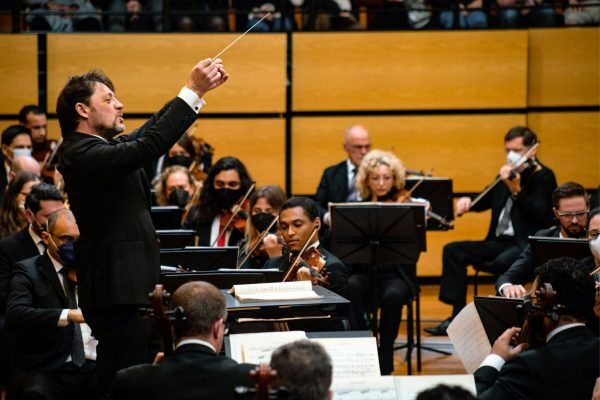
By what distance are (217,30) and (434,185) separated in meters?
2.80

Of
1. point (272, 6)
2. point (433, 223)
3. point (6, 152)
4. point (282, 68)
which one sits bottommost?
point (433, 223)

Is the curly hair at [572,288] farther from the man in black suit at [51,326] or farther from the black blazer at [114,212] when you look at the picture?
the man in black suit at [51,326]

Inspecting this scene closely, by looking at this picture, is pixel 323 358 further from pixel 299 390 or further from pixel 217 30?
pixel 217 30

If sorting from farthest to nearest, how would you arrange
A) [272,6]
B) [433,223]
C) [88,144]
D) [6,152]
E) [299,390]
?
[272,6], [6,152], [433,223], [88,144], [299,390]

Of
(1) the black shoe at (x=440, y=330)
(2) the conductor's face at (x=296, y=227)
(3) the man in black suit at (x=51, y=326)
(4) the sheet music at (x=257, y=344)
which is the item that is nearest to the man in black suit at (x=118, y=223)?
(4) the sheet music at (x=257, y=344)

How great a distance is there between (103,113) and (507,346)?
168 centimetres

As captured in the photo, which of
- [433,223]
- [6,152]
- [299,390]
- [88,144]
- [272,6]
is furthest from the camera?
[272,6]

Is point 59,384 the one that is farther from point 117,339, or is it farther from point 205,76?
point 205,76

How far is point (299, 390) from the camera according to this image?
102 inches

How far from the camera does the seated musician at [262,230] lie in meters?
5.59

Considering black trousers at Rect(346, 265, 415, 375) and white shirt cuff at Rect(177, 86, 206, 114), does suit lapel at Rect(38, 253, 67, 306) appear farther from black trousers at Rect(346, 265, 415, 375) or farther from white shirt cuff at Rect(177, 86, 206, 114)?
black trousers at Rect(346, 265, 415, 375)

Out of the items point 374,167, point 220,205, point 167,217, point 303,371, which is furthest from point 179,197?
point 303,371

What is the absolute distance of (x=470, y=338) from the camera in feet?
12.7

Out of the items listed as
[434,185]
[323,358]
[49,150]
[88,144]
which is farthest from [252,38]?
[323,358]
